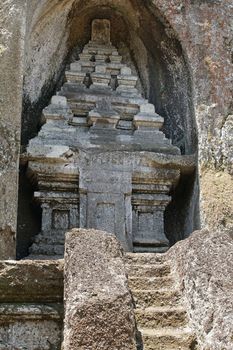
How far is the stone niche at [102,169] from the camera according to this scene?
803 cm

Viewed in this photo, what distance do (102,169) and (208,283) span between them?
143 inches

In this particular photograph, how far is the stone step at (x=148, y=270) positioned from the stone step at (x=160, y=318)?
1.84 ft

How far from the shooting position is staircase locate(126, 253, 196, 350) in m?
4.66

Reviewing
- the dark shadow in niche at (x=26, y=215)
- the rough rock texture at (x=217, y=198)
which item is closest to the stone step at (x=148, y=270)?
the rough rock texture at (x=217, y=198)

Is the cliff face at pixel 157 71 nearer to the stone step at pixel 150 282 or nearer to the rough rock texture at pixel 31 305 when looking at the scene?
the rough rock texture at pixel 31 305

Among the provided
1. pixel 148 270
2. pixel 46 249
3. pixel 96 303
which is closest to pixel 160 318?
pixel 148 270

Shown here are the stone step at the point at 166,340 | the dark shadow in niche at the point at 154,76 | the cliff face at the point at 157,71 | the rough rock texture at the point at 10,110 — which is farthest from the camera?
the dark shadow in niche at the point at 154,76

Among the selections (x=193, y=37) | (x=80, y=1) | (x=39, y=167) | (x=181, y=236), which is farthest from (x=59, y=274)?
Answer: (x=80, y=1)

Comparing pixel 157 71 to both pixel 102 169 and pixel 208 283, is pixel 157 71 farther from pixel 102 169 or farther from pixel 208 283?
pixel 208 283

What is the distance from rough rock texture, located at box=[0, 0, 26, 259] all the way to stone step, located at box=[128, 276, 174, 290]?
2.07m

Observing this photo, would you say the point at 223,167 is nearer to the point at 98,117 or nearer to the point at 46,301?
the point at 98,117

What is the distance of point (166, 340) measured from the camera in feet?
15.4

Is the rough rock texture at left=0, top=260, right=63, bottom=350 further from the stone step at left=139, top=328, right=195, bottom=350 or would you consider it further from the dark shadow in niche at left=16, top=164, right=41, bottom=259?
the dark shadow in niche at left=16, top=164, right=41, bottom=259

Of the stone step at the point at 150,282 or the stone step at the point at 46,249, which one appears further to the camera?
the stone step at the point at 46,249
